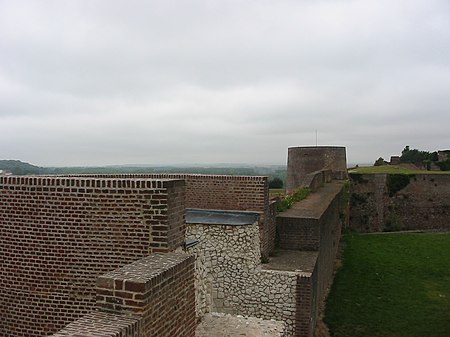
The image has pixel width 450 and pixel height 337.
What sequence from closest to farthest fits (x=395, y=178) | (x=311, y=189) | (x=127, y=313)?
1. (x=127, y=313)
2. (x=311, y=189)
3. (x=395, y=178)

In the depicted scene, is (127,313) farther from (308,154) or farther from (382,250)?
(308,154)

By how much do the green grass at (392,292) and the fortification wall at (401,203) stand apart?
6.65 metres

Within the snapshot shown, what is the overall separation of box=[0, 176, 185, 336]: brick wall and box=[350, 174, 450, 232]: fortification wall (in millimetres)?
24219

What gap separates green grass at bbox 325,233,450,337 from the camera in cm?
1111

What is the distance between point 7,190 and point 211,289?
5.54 metres

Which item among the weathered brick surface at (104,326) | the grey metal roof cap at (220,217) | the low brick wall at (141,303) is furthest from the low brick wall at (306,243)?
the weathered brick surface at (104,326)

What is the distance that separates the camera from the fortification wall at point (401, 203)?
27734 millimetres

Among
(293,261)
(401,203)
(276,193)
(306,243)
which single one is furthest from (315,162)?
(293,261)

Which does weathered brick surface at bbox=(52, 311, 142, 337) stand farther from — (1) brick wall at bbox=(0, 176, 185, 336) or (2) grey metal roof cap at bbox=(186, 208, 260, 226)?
(2) grey metal roof cap at bbox=(186, 208, 260, 226)

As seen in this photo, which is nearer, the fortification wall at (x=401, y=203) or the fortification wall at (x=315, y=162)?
the fortification wall at (x=401, y=203)

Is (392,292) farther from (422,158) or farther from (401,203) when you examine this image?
(422,158)

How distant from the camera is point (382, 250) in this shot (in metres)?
20.2

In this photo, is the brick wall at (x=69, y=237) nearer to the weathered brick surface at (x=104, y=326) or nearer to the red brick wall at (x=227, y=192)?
the weathered brick surface at (x=104, y=326)

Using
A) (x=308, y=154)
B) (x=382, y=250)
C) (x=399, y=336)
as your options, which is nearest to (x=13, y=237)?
(x=399, y=336)
